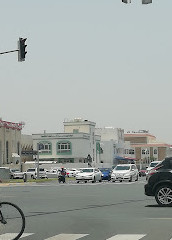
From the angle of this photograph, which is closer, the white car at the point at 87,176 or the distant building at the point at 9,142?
the white car at the point at 87,176

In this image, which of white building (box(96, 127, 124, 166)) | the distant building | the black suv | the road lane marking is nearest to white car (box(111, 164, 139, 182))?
the black suv

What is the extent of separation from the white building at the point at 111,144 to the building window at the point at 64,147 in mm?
16669

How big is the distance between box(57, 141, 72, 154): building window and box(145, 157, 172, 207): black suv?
4490 inches

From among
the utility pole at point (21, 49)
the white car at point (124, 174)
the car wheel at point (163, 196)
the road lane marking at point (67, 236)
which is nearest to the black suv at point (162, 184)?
the car wheel at point (163, 196)

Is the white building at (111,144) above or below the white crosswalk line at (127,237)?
above

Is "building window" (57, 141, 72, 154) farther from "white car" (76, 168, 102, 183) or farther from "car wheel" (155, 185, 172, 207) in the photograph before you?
"car wheel" (155, 185, 172, 207)

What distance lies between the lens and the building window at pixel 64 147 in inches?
5340

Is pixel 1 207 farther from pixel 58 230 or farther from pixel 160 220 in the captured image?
pixel 160 220

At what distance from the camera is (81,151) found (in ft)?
443

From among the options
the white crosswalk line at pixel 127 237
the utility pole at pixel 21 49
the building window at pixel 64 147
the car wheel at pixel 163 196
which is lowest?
the white crosswalk line at pixel 127 237

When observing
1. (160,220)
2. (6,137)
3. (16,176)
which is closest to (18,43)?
(160,220)

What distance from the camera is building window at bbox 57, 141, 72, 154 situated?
136m

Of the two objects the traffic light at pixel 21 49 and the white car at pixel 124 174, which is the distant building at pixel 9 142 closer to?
the white car at pixel 124 174

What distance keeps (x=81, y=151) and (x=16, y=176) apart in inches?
1824
